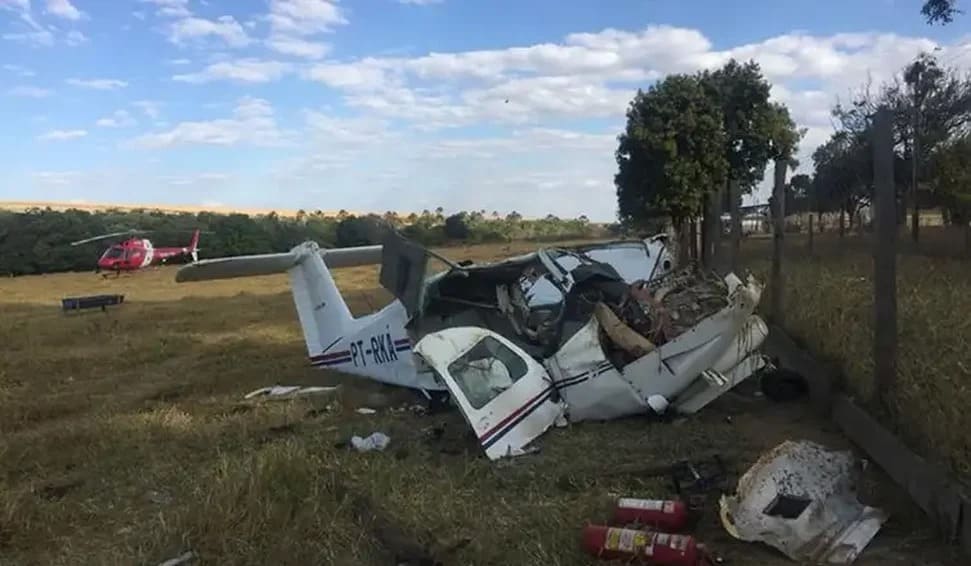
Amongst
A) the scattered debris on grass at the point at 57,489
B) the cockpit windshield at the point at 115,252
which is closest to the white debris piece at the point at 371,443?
the scattered debris on grass at the point at 57,489

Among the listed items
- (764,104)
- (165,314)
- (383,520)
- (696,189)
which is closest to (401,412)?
(383,520)

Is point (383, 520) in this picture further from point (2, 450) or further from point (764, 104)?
point (764, 104)

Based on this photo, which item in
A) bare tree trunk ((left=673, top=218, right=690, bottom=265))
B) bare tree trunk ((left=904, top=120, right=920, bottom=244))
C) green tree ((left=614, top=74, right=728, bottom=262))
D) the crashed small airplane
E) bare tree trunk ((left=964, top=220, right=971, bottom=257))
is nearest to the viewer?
the crashed small airplane

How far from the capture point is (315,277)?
36.2 ft

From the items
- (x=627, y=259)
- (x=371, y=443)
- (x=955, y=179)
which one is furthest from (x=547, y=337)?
(x=955, y=179)

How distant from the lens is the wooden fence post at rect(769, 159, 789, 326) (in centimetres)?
991

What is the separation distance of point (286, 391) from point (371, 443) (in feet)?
10.6

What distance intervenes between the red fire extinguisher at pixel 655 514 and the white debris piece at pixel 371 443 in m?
2.74

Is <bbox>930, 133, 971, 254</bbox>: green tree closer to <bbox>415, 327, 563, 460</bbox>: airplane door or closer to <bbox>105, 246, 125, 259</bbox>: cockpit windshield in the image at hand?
<bbox>415, 327, 563, 460</bbox>: airplane door

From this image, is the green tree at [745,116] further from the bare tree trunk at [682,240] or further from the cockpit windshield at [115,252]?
the cockpit windshield at [115,252]

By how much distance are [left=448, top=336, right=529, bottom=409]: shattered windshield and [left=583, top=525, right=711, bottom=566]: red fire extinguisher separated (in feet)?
7.92

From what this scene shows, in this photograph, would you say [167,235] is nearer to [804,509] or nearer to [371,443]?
[371,443]

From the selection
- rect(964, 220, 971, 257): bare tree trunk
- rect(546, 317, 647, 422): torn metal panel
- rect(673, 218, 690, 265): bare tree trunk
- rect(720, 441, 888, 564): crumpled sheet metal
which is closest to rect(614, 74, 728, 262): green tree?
rect(673, 218, 690, 265): bare tree trunk

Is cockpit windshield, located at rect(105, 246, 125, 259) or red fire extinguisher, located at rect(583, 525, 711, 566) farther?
cockpit windshield, located at rect(105, 246, 125, 259)
